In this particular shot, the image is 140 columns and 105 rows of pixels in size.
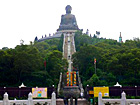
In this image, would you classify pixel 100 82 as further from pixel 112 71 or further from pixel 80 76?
pixel 80 76

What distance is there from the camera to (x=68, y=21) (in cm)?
11544

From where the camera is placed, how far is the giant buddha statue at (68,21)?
11354cm

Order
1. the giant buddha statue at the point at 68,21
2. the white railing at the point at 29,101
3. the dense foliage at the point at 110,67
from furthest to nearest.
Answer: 1. the giant buddha statue at the point at 68,21
2. the dense foliage at the point at 110,67
3. the white railing at the point at 29,101

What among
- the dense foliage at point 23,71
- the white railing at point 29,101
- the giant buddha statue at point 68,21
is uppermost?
the giant buddha statue at point 68,21

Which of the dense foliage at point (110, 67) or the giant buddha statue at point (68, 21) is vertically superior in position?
the giant buddha statue at point (68, 21)

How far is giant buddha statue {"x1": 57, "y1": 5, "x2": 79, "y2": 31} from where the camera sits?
11354 cm

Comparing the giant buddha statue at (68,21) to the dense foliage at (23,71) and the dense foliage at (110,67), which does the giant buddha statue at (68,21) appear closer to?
the dense foliage at (110,67)

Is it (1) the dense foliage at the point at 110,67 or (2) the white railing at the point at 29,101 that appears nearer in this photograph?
(2) the white railing at the point at 29,101

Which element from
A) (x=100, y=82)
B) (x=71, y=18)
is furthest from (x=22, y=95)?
(x=71, y=18)


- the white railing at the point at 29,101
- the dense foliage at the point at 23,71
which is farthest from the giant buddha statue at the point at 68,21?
the white railing at the point at 29,101

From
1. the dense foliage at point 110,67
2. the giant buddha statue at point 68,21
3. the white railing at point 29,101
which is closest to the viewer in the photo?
the white railing at point 29,101

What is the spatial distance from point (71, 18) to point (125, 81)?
75.8 m

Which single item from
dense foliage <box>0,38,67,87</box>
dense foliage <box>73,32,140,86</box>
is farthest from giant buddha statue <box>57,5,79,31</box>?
dense foliage <box>0,38,67,87</box>

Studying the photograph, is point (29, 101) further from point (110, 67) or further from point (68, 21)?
point (68, 21)
